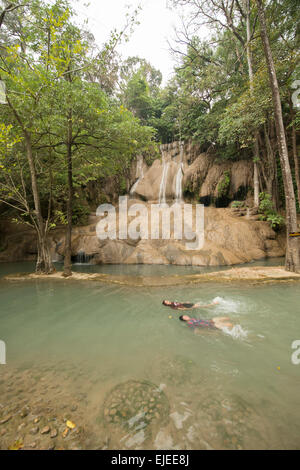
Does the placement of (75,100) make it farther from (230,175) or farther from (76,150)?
(230,175)

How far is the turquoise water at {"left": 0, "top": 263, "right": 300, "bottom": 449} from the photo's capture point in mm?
1531

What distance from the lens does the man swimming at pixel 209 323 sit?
10.9 feet

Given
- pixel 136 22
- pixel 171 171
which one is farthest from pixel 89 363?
pixel 171 171

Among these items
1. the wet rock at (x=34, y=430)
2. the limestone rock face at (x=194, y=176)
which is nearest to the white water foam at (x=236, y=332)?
the wet rock at (x=34, y=430)

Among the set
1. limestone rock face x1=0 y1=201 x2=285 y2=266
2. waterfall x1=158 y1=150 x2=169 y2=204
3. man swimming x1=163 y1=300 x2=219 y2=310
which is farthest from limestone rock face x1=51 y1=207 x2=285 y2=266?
waterfall x1=158 y1=150 x2=169 y2=204

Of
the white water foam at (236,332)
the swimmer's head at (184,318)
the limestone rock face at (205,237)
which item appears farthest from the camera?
the limestone rock face at (205,237)

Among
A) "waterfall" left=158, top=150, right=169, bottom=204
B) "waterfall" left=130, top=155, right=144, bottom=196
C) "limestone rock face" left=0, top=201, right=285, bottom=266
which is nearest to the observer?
"limestone rock face" left=0, top=201, right=285, bottom=266

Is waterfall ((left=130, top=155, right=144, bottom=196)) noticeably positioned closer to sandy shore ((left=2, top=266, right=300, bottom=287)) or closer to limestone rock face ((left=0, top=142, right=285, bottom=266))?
limestone rock face ((left=0, top=142, right=285, bottom=266))

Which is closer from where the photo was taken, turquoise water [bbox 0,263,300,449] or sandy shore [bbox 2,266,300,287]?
turquoise water [bbox 0,263,300,449]

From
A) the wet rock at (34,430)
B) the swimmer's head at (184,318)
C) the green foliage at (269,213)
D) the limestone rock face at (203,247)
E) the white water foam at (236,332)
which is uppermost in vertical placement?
the green foliage at (269,213)

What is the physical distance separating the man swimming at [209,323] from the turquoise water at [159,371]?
0.43ft

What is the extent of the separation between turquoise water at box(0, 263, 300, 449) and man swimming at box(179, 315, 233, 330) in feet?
0.43

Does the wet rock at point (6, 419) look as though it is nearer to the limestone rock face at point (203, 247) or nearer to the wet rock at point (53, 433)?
the wet rock at point (53, 433)

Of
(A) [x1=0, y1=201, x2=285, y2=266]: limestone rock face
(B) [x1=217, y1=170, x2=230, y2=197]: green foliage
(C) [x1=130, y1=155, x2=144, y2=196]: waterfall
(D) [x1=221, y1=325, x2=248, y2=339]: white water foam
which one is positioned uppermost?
(C) [x1=130, y1=155, x2=144, y2=196]: waterfall
